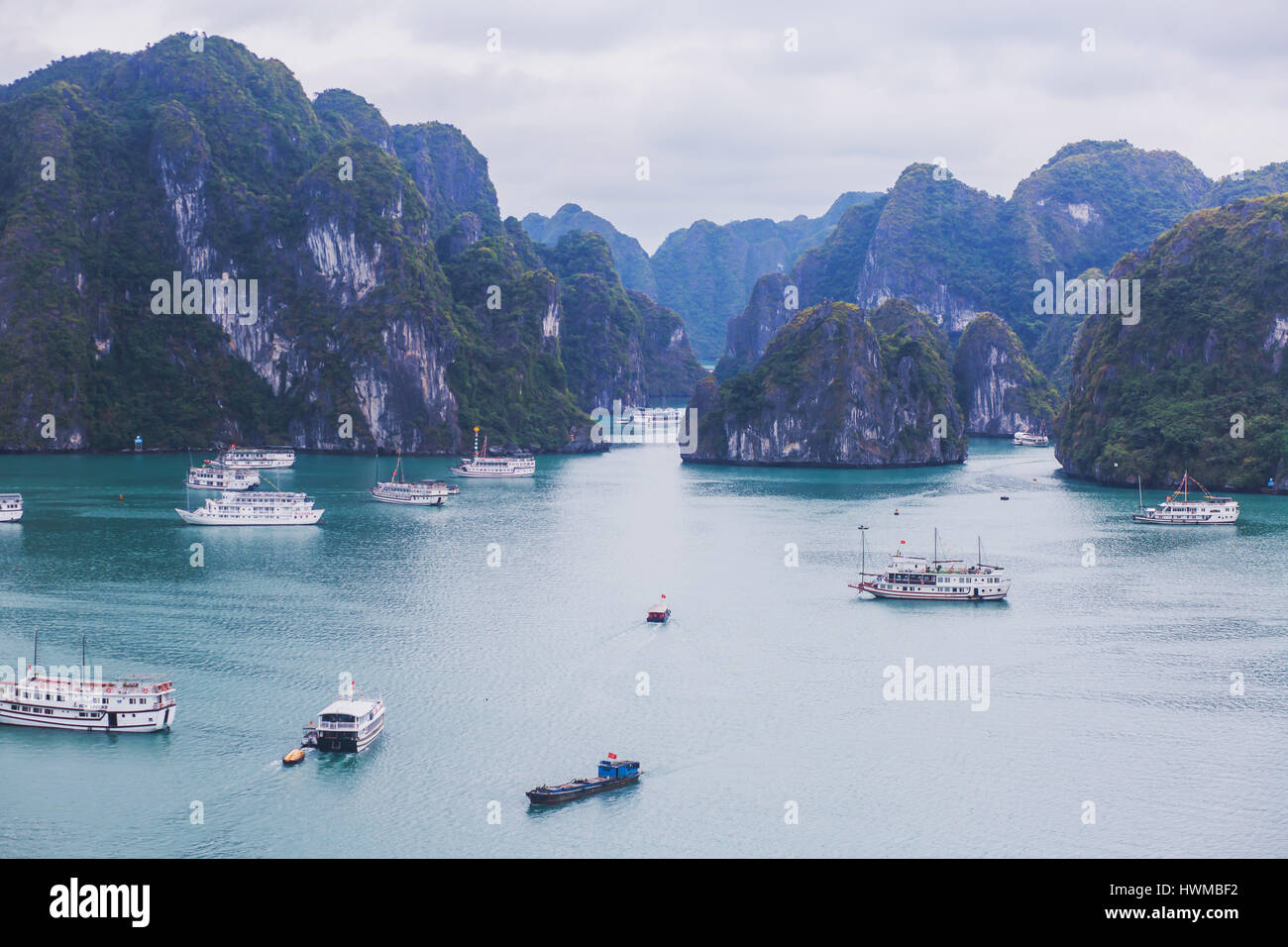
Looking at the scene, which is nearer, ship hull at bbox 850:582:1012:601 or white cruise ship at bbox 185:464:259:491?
ship hull at bbox 850:582:1012:601

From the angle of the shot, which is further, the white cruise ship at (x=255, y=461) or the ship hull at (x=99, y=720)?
the white cruise ship at (x=255, y=461)

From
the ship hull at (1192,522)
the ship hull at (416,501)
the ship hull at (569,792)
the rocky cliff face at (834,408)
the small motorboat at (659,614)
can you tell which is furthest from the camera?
the rocky cliff face at (834,408)

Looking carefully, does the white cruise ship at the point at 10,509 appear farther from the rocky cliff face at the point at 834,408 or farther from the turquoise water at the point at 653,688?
the rocky cliff face at the point at 834,408

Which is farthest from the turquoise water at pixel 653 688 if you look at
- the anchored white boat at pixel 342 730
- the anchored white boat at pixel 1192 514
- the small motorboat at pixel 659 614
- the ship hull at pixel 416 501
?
the ship hull at pixel 416 501

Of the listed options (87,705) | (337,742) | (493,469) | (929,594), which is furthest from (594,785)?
(493,469)

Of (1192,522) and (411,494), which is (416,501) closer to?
(411,494)

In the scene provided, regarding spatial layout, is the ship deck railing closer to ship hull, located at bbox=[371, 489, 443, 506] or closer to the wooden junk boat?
the wooden junk boat

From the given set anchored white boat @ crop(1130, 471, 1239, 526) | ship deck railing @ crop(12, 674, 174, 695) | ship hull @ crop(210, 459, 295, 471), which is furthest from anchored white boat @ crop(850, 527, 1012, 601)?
ship hull @ crop(210, 459, 295, 471)

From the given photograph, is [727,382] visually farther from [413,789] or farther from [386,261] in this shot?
[413,789]
